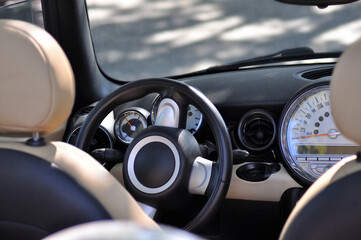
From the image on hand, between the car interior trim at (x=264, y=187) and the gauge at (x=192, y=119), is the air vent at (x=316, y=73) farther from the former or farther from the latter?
the gauge at (x=192, y=119)

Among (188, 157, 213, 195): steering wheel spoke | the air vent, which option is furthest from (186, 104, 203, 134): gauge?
the air vent

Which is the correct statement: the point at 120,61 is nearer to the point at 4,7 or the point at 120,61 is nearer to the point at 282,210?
the point at 4,7

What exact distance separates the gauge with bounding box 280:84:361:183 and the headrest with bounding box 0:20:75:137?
4.44ft

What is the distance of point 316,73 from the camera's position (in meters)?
2.89

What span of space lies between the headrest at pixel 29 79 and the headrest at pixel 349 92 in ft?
2.22

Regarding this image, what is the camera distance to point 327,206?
1.49 meters

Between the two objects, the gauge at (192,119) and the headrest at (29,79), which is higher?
the headrest at (29,79)

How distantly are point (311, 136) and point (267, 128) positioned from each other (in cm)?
22

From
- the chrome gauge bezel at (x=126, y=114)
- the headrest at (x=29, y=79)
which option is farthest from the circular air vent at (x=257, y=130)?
the headrest at (x=29, y=79)

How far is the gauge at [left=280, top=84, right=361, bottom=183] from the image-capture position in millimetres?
2592

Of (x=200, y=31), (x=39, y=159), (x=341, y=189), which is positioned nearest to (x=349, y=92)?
(x=341, y=189)

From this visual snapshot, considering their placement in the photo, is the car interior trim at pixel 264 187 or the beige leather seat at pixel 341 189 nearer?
the beige leather seat at pixel 341 189

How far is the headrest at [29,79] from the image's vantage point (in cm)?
147

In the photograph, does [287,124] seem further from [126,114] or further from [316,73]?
[126,114]
